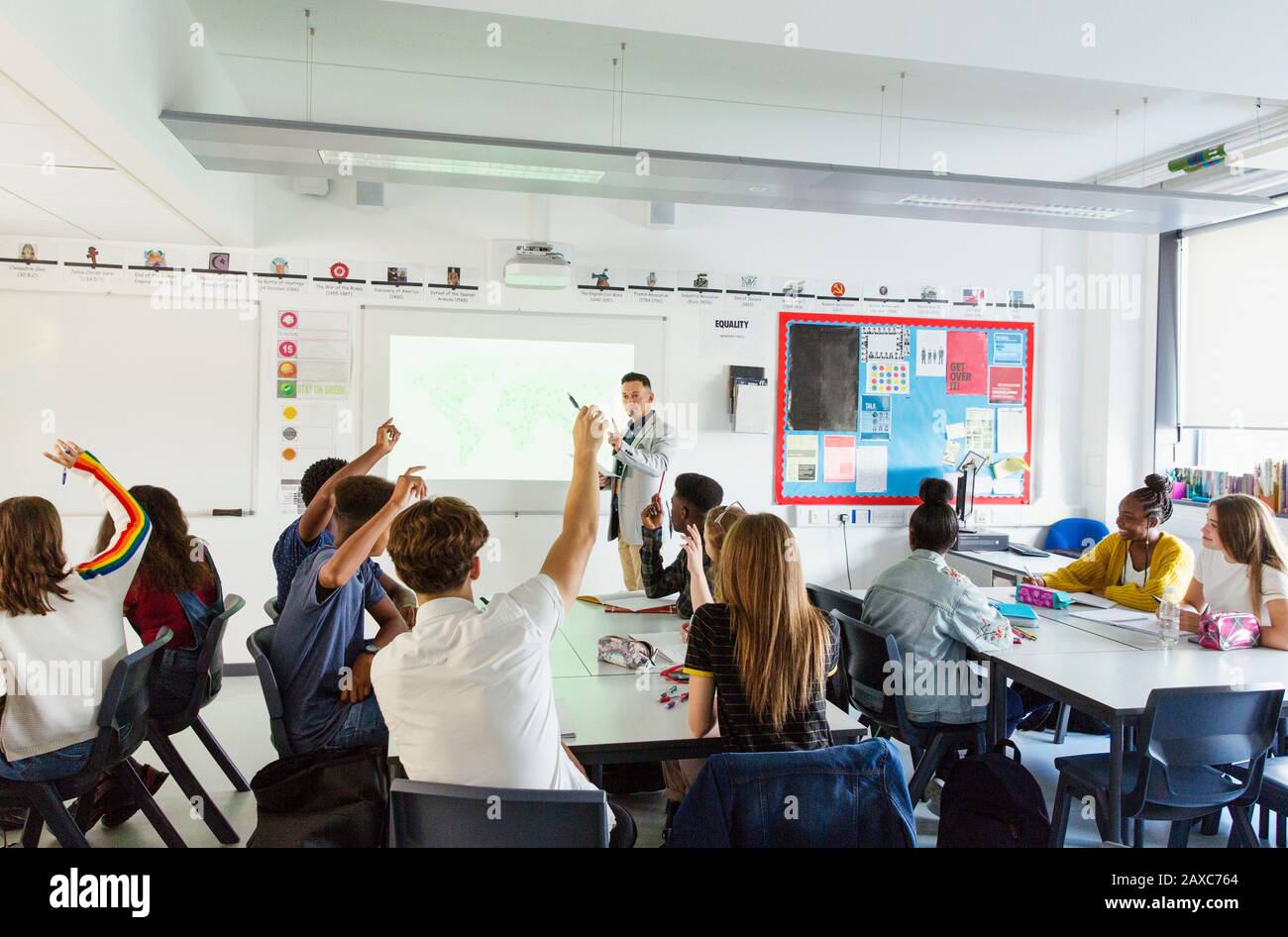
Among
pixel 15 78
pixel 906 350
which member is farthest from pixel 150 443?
Result: pixel 906 350

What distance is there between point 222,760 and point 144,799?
63cm

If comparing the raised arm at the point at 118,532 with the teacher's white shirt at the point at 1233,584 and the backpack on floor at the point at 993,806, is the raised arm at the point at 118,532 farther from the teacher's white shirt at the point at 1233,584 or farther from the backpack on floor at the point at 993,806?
the teacher's white shirt at the point at 1233,584

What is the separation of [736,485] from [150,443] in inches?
140

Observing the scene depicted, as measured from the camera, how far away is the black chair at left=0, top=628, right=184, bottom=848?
2.51 metres

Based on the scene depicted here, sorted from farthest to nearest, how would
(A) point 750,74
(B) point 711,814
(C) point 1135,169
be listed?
(C) point 1135,169
(A) point 750,74
(B) point 711,814

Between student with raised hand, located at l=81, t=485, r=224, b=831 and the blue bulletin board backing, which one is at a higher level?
the blue bulletin board backing

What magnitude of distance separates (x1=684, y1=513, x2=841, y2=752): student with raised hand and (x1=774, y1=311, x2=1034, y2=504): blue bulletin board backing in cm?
382

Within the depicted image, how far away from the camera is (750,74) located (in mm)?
4164

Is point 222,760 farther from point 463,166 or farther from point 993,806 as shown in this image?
point 993,806

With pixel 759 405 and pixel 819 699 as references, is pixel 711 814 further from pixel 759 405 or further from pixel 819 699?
pixel 759 405

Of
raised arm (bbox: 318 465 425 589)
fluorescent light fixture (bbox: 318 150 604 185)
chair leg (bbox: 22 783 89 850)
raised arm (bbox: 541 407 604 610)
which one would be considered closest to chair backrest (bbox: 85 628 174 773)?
chair leg (bbox: 22 783 89 850)

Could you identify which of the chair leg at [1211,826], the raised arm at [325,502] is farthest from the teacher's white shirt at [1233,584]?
the raised arm at [325,502]

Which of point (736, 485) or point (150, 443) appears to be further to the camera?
point (736, 485)

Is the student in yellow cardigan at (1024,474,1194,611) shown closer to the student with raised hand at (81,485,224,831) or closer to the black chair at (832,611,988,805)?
the black chair at (832,611,988,805)
